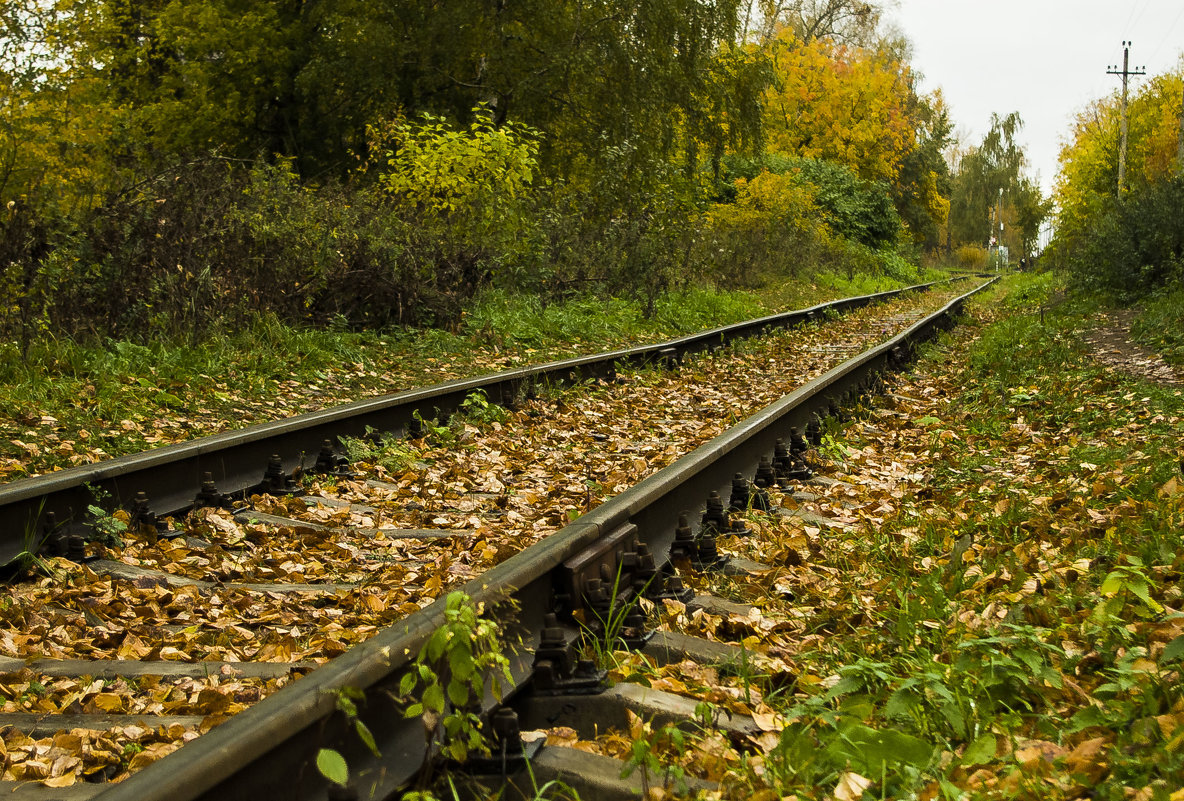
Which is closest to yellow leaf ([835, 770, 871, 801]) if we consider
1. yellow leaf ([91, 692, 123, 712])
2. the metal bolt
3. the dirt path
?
yellow leaf ([91, 692, 123, 712])

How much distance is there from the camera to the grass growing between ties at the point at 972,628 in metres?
2.33

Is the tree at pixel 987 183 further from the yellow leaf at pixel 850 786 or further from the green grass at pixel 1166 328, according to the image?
the yellow leaf at pixel 850 786

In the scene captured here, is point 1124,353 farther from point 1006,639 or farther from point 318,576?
point 318,576

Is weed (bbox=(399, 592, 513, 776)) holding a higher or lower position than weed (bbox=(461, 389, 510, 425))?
higher

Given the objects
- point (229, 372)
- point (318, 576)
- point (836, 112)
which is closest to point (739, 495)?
point (318, 576)

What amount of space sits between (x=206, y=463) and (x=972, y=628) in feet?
12.4

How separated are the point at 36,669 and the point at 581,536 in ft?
5.67

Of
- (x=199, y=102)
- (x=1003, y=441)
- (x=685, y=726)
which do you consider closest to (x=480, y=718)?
(x=685, y=726)

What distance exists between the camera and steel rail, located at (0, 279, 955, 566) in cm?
419

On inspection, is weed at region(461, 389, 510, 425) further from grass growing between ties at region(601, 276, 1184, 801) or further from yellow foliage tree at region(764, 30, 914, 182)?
yellow foliage tree at region(764, 30, 914, 182)

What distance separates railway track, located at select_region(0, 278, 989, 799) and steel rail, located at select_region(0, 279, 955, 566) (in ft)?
0.06

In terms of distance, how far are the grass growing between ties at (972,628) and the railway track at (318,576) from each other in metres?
0.43

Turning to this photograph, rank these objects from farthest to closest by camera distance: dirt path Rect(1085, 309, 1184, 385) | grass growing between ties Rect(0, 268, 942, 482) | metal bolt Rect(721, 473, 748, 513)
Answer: dirt path Rect(1085, 309, 1184, 385) → grass growing between ties Rect(0, 268, 942, 482) → metal bolt Rect(721, 473, 748, 513)

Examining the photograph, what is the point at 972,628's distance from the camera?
3195 millimetres
